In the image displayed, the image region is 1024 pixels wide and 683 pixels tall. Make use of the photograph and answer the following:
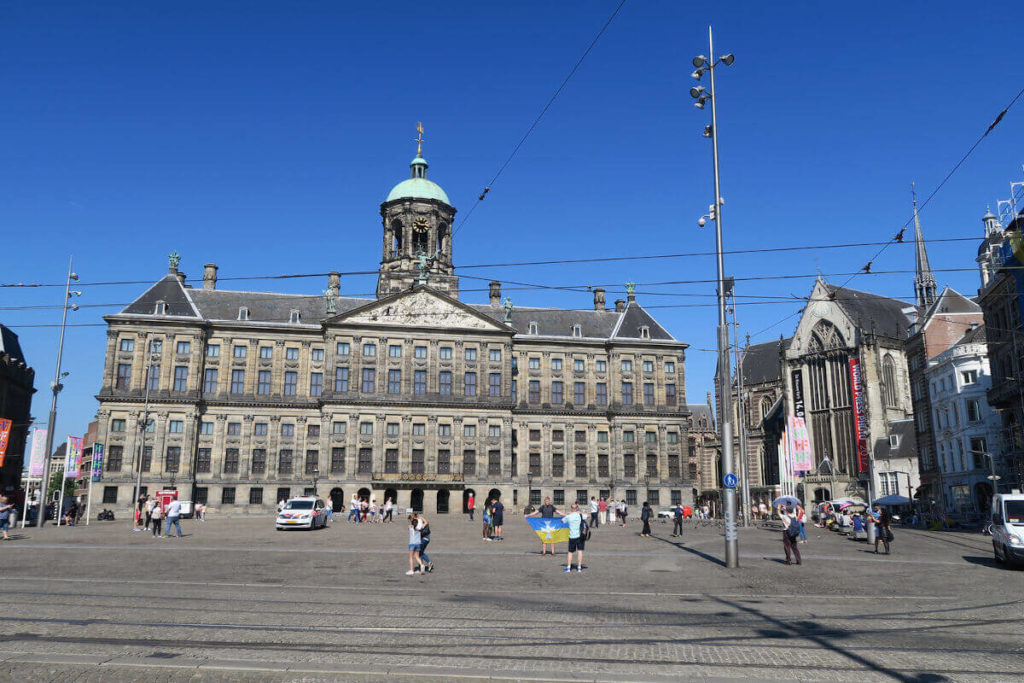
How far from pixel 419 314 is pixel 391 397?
26.3 feet

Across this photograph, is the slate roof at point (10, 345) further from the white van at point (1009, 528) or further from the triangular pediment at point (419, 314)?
the white van at point (1009, 528)

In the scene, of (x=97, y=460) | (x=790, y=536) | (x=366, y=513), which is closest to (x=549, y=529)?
(x=790, y=536)

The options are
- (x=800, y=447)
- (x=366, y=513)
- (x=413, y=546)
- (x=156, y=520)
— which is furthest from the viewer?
(x=800, y=447)

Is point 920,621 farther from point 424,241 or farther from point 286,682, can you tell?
point 424,241

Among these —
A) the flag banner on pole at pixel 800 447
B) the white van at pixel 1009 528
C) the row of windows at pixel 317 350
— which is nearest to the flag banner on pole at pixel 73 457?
the row of windows at pixel 317 350

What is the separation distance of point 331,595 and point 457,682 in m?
8.32

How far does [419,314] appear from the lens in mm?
71875

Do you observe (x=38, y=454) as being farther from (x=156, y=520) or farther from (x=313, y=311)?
(x=313, y=311)

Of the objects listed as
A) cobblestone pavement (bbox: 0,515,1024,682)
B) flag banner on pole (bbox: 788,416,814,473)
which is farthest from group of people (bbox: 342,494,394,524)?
flag banner on pole (bbox: 788,416,814,473)

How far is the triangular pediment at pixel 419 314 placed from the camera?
7125 cm

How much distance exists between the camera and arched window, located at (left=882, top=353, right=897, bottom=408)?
84188mm

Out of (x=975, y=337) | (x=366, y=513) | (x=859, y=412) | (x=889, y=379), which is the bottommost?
(x=366, y=513)

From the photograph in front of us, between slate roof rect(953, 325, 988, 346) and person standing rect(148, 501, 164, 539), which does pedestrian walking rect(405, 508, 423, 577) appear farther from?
slate roof rect(953, 325, 988, 346)

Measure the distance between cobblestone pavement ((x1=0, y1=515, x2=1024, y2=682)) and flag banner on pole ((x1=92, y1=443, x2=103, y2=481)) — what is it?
27070 millimetres
